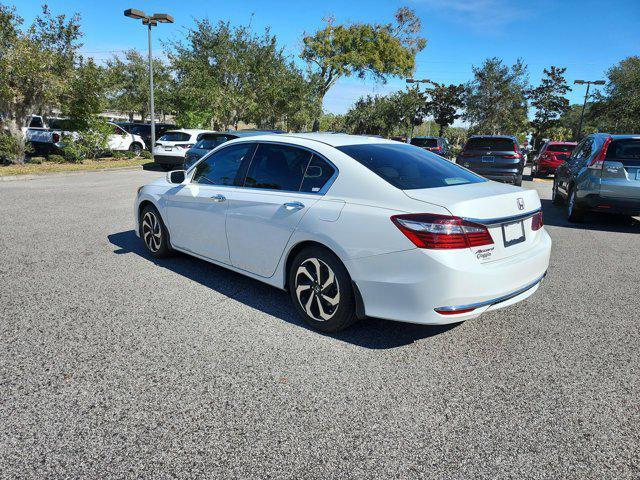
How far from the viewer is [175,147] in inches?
669

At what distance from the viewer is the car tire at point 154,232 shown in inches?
210

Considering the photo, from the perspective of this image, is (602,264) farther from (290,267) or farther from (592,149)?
(290,267)

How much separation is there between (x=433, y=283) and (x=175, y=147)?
51.7ft

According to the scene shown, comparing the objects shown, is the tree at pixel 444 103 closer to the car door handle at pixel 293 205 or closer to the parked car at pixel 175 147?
the parked car at pixel 175 147

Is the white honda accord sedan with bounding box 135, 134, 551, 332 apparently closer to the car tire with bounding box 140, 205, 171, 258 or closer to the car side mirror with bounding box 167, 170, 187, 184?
the car side mirror with bounding box 167, 170, 187, 184

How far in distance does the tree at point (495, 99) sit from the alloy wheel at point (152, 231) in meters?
47.1

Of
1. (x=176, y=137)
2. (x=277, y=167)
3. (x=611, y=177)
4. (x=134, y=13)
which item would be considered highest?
(x=134, y=13)

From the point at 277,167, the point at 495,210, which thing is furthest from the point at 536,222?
the point at 277,167

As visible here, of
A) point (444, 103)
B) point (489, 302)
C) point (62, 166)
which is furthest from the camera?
point (444, 103)

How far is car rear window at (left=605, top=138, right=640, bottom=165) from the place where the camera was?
7.71 m

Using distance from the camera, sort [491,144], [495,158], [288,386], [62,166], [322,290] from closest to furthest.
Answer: [288,386], [322,290], [495,158], [491,144], [62,166]

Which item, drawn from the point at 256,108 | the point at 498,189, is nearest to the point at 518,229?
the point at 498,189

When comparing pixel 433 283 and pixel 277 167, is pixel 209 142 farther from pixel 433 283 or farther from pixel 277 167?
pixel 433 283

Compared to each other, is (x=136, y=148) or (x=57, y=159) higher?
(x=136, y=148)
